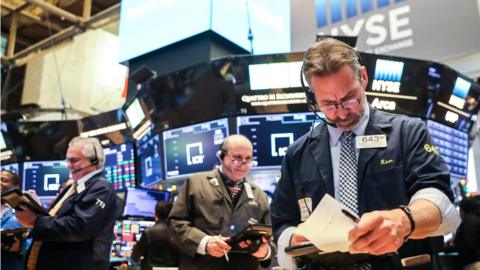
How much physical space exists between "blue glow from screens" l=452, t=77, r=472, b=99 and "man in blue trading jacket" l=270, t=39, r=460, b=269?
4691 millimetres

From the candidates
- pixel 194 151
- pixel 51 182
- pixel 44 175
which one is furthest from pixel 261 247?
pixel 44 175

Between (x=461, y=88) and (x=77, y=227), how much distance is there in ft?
15.6

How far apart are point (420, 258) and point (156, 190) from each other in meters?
5.74

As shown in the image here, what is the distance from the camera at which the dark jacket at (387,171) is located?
150 centimetres

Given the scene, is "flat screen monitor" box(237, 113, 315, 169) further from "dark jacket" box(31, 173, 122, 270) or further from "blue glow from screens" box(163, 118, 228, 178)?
"dark jacket" box(31, 173, 122, 270)

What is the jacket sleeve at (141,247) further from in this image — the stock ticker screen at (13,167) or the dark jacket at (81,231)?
the stock ticker screen at (13,167)

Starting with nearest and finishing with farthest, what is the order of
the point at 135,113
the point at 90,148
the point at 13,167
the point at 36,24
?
the point at 90,148 < the point at 135,113 < the point at 13,167 < the point at 36,24

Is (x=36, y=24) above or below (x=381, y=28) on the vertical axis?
above

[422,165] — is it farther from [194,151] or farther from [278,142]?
[194,151]

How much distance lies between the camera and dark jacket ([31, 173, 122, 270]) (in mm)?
3223

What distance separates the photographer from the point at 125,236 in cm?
690

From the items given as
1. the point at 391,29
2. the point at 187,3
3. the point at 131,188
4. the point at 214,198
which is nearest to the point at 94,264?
the point at 214,198

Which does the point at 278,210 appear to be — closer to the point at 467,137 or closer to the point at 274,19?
the point at 467,137

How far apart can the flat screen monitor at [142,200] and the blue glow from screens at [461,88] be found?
12.7 ft
